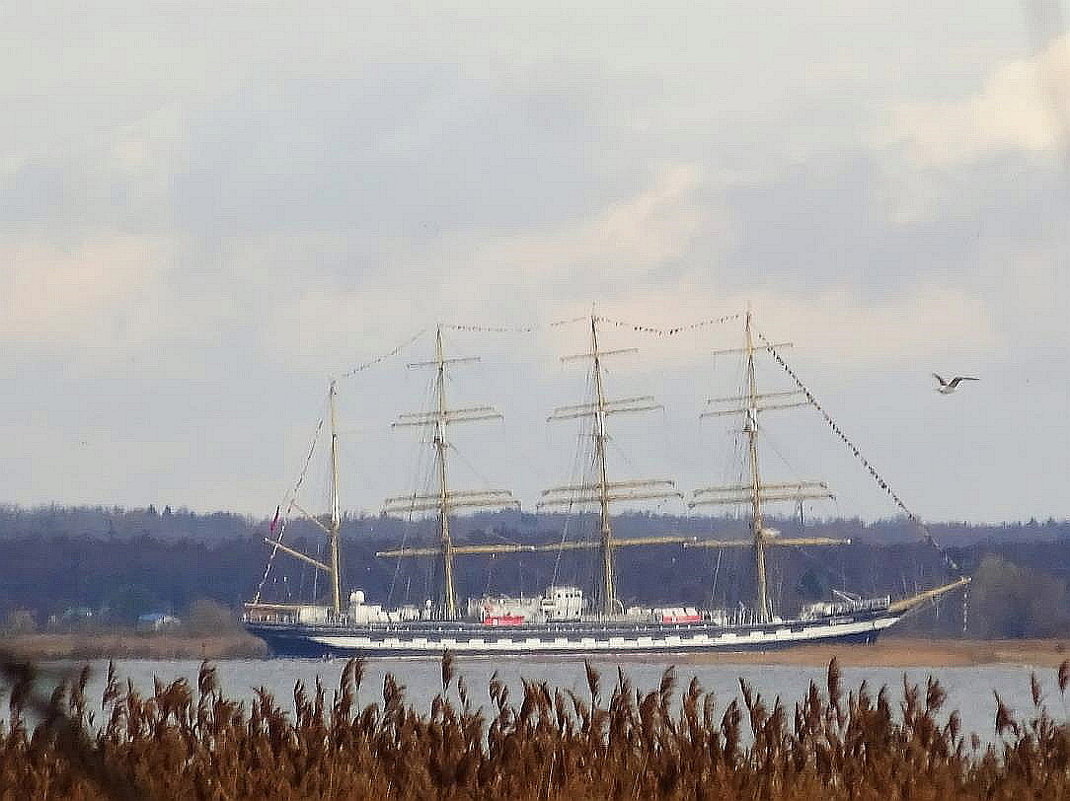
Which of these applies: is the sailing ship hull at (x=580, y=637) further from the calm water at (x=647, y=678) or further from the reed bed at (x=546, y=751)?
the reed bed at (x=546, y=751)

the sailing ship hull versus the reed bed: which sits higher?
the sailing ship hull

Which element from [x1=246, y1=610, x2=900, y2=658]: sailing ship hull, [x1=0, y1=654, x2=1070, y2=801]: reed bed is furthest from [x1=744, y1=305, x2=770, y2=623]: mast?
[x1=0, y1=654, x2=1070, y2=801]: reed bed

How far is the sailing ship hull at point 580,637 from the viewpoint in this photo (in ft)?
327

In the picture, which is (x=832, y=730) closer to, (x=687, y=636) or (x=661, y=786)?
(x=661, y=786)

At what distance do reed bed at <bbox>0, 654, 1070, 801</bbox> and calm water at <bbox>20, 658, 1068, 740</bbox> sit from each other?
1957 centimetres

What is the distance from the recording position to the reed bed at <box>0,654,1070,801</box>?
357 inches

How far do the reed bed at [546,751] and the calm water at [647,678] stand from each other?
19.6 m

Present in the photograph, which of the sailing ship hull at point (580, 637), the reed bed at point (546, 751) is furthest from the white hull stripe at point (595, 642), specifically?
the reed bed at point (546, 751)

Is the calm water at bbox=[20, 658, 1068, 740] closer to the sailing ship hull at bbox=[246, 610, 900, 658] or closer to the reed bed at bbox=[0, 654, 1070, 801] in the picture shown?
the sailing ship hull at bbox=[246, 610, 900, 658]

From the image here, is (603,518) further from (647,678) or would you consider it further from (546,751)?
(546,751)

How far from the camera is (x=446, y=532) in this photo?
102000 millimetres

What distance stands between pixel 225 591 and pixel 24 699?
226 ft

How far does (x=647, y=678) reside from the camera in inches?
3187

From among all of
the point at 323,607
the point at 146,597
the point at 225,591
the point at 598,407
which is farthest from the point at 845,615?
the point at 146,597
